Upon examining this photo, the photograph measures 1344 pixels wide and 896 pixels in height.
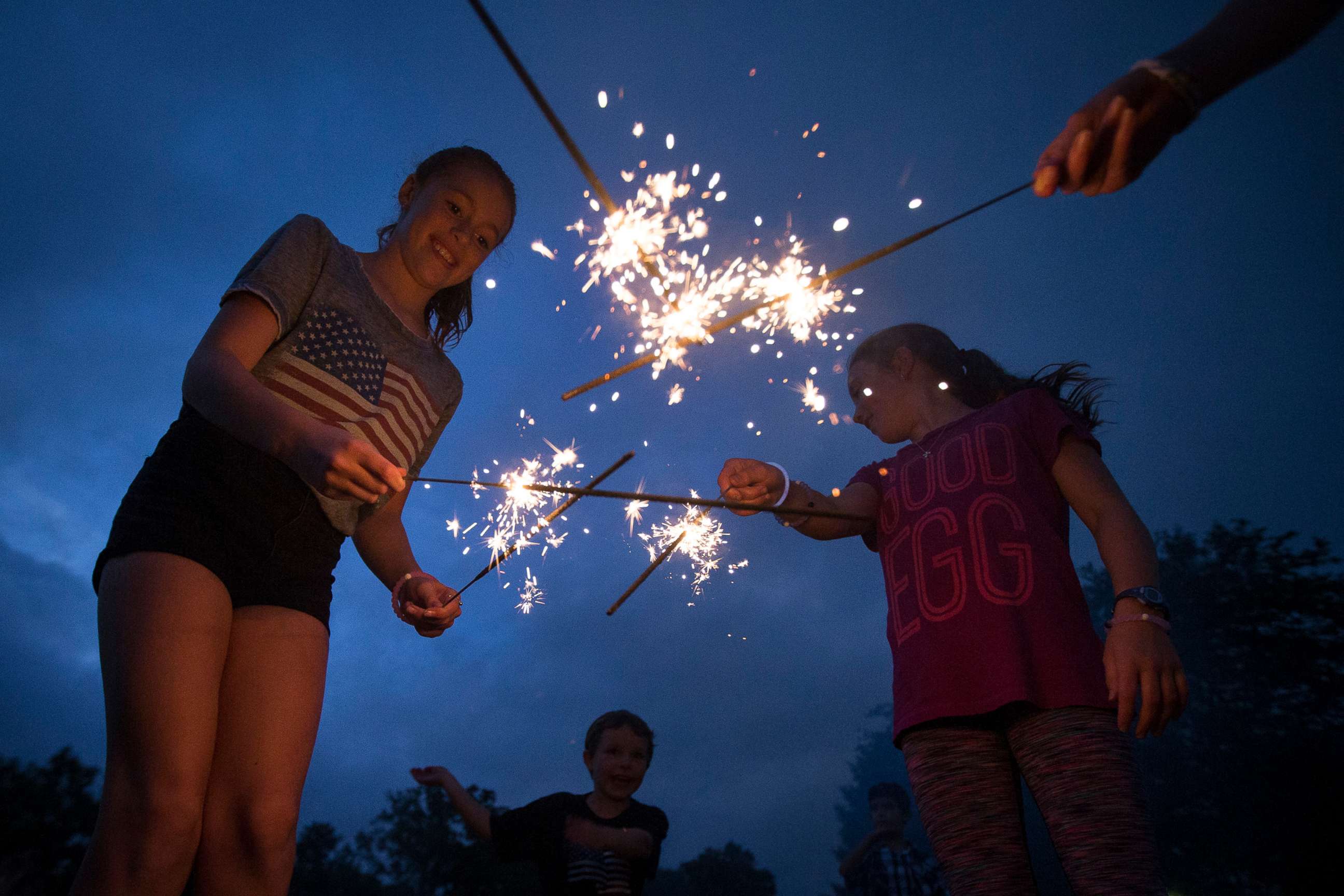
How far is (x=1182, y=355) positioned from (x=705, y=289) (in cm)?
10718

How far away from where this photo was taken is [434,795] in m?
29.1

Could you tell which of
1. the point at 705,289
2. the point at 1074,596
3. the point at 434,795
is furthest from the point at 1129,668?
the point at 434,795

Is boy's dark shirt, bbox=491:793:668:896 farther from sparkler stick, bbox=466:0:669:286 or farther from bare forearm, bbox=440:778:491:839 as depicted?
sparkler stick, bbox=466:0:669:286

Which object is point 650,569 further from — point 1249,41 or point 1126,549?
point 1249,41

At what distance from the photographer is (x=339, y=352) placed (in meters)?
2.19

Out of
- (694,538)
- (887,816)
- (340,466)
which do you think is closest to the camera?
(340,466)

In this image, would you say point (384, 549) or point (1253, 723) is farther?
point (1253, 723)

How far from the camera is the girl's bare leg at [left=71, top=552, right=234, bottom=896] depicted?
1393 millimetres

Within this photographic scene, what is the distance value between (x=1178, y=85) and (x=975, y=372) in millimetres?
1867

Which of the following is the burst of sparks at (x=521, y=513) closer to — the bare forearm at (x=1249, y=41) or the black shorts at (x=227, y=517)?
the black shorts at (x=227, y=517)

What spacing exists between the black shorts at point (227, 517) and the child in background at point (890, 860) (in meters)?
6.45

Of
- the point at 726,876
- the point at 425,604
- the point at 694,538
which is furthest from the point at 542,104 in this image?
the point at 726,876

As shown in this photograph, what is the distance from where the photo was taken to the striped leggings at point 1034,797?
5.89ft

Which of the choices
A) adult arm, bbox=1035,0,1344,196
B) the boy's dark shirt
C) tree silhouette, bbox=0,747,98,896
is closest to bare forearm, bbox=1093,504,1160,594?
adult arm, bbox=1035,0,1344,196
